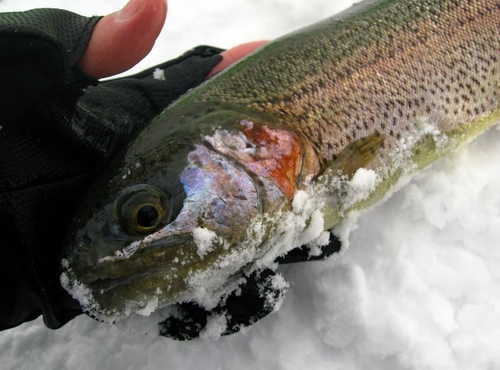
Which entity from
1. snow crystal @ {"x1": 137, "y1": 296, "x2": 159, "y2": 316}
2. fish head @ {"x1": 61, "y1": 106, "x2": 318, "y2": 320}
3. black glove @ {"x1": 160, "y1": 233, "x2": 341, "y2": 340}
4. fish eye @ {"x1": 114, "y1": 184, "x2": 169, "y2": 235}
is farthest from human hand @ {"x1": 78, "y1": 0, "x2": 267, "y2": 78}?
black glove @ {"x1": 160, "y1": 233, "x2": 341, "y2": 340}

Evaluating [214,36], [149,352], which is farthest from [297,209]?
[214,36]

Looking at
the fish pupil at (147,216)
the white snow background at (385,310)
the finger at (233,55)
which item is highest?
the finger at (233,55)

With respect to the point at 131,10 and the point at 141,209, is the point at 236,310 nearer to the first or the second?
the point at 141,209

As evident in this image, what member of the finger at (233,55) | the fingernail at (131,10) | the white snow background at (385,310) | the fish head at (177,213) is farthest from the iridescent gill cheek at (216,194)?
the finger at (233,55)

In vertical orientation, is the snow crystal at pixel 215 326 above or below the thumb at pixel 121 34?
below

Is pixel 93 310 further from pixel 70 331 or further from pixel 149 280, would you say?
pixel 70 331

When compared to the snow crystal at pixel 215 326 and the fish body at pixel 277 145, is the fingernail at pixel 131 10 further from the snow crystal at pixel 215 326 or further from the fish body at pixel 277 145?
the snow crystal at pixel 215 326

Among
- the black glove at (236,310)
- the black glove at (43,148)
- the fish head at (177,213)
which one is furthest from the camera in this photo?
the black glove at (236,310)
